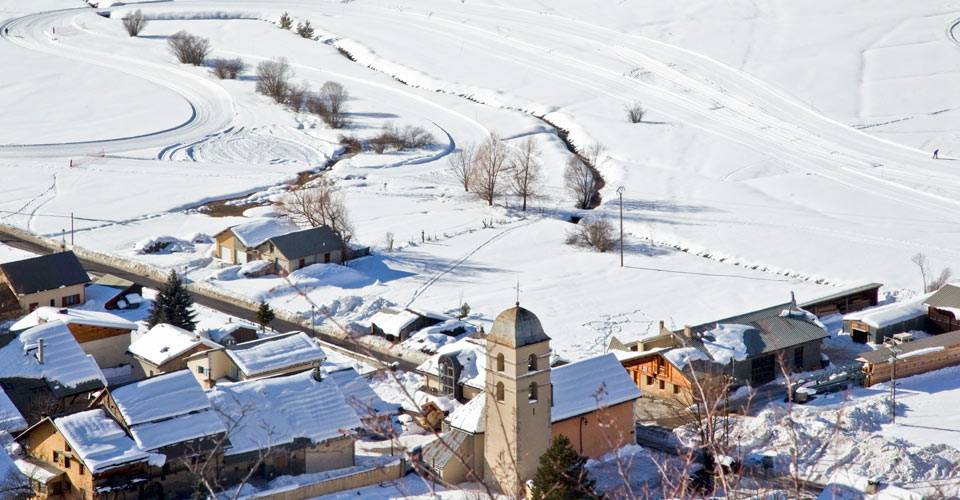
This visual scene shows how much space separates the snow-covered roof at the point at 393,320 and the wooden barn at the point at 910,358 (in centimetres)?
1536

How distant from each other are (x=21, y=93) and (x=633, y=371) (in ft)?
205

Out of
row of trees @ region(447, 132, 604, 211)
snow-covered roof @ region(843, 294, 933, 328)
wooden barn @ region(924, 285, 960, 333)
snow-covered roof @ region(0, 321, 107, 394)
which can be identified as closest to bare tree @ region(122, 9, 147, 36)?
Answer: row of trees @ region(447, 132, 604, 211)

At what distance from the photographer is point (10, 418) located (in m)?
32.4

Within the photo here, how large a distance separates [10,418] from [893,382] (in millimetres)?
25391

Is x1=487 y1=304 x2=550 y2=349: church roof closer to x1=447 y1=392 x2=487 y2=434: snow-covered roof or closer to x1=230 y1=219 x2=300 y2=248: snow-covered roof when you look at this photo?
x1=447 y1=392 x2=487 y2=434: snow-covered roof

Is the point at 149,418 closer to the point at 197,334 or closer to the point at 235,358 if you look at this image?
the point at 235,358

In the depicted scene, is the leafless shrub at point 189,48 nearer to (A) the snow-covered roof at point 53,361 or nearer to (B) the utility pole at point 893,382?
(A) the snow-covered roof at point 53,361

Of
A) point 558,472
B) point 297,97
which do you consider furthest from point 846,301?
point 297,97

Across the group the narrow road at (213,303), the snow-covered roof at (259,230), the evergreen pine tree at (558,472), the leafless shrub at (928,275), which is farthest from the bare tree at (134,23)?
the evergreen pine tree at (558,472)

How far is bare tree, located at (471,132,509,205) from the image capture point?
203ft

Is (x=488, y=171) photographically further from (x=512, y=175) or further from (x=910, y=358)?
(x=910, y=358)

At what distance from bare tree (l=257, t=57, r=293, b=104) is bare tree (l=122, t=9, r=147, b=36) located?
1910cm

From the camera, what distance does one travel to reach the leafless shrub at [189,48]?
9381 centimetres

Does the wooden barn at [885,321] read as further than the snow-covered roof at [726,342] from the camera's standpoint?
Yes
